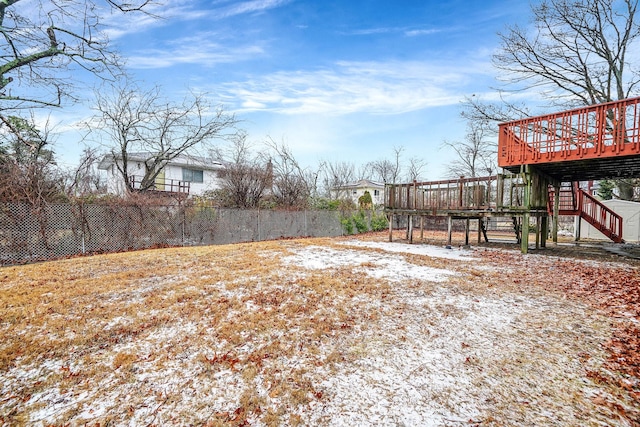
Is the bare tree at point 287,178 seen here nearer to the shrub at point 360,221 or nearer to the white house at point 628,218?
the shrub at point 360,221

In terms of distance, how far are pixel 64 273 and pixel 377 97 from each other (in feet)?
42.2

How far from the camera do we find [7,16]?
4.67 meters

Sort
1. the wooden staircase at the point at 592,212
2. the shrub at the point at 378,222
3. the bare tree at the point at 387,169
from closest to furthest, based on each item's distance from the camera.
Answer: the wooden staircase at the point at 592,212 < the shrub at the point at 378,222 < the bare tree at the point at 387,169

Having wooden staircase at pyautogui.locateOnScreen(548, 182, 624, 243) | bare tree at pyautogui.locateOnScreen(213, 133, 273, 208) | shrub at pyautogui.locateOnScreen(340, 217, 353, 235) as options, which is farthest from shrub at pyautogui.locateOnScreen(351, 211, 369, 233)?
wooden staircase at pyautogui.locateOnScreen(548, 182, 624, 243)

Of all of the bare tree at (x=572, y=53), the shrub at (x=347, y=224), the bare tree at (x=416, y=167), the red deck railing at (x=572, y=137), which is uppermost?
the bare tree at (x=572, y=53)

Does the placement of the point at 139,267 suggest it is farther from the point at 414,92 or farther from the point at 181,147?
the point at 414,92

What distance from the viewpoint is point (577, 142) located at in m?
7.36

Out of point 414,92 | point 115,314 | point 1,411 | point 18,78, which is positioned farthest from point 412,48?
point 1,411

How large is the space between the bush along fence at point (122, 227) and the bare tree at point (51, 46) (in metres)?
3.52

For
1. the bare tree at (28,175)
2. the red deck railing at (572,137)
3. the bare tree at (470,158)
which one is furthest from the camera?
the bare tree at (470,158)

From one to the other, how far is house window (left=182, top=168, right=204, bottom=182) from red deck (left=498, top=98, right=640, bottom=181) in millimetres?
20506

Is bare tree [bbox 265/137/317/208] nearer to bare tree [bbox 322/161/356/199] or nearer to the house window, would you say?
bare tree [bbox 322/161/356/199]

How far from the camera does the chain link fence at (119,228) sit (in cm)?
727

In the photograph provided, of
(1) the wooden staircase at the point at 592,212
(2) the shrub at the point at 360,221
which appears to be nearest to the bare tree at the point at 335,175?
(2) the shrub at the point at 360,221
